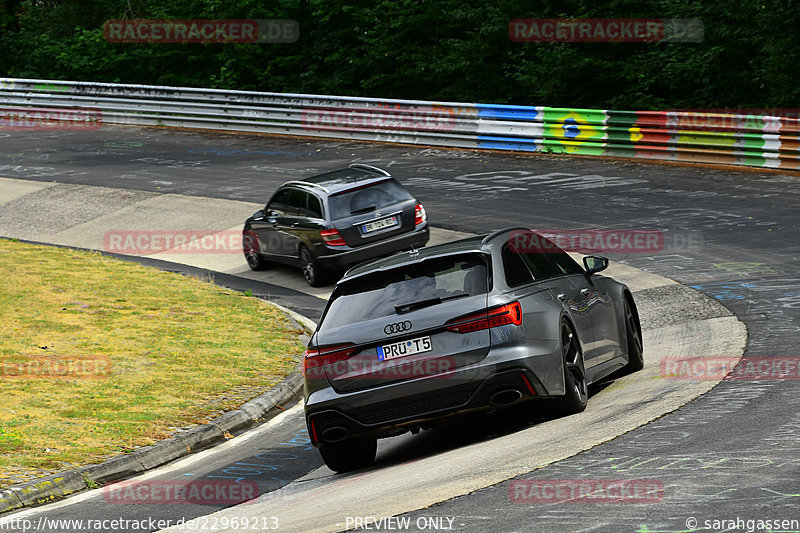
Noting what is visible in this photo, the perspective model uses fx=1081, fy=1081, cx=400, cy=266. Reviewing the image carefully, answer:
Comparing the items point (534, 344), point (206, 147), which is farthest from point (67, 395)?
point (206, 147)

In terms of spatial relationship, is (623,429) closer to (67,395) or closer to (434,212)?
(67,395)

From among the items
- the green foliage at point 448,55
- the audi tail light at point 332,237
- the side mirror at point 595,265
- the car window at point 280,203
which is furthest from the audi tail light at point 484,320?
the green foliage at point 448,55

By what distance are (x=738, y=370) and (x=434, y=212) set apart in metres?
12.1

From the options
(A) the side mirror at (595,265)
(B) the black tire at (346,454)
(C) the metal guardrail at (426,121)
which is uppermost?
(C) the metal guardrail at (426,121)

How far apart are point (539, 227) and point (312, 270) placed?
402 cm

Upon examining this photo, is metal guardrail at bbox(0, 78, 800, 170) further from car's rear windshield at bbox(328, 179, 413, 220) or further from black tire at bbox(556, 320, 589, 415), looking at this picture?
black tire at bbox(556, 320, 589, 415)

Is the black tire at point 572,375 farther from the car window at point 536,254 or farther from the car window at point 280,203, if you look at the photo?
the car window at point 280,203

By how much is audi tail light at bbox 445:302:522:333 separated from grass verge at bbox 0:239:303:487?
333 centimetres

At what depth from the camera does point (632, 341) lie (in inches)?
396

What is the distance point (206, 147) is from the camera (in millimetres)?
32062

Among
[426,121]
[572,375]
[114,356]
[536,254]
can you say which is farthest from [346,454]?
[426,121]

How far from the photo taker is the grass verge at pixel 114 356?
9672 mm

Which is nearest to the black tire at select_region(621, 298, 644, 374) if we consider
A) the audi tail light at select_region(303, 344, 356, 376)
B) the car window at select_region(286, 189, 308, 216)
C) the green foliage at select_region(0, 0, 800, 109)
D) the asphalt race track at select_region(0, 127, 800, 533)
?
the asphalt race track at select_region(0, 127, 800, 533)

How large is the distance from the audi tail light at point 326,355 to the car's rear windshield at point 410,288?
0.68 ft
